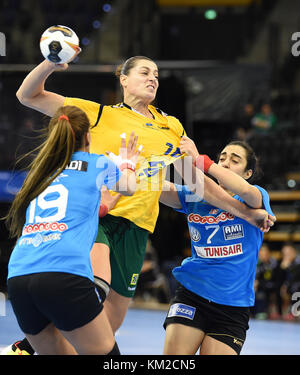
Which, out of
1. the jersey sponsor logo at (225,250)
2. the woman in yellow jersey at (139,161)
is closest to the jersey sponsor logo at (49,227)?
the woman in yellow jersey at (139,161)

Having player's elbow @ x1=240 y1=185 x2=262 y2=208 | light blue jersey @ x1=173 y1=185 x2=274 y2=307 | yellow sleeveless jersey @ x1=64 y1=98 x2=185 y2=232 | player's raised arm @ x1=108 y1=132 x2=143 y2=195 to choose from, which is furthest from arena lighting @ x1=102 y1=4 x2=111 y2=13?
player's raised arm @ x1=108 y1=132 x2=143 y2=195

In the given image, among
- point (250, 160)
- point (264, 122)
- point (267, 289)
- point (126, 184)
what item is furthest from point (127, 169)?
point (264, 122)

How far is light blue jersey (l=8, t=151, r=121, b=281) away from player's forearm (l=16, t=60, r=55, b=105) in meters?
0.91

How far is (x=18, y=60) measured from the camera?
50.4ft

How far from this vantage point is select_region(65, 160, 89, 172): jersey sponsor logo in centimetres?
324

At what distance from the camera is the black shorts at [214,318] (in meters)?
3.97

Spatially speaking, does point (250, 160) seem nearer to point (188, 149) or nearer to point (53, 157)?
point (188, 149)

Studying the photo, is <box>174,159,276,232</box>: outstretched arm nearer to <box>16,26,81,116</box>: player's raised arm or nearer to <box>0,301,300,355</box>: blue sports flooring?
<box>16,26,81,116</box>: player's raised arm

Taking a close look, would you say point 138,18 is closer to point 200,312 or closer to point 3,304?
point 3,304

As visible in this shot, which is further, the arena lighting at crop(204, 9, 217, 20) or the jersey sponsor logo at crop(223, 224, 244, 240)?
the arena lighting at crop(204, 9, 217, 20)

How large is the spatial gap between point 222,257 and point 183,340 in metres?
0.60

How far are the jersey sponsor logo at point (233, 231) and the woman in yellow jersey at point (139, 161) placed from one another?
0.17 meters
